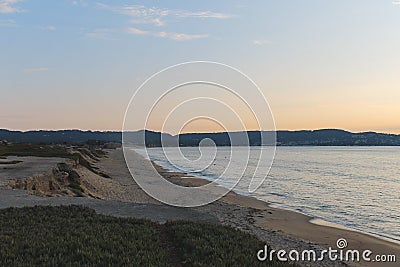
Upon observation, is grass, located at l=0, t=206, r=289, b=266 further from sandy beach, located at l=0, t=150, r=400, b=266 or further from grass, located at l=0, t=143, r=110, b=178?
grass, located at l=0, t=143, r=110, b=178

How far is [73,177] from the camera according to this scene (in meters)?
30.4

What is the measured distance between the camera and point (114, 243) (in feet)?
31.1

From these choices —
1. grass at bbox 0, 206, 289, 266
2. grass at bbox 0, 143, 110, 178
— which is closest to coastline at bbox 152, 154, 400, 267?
grass at bbox 0, 206, 289, 266

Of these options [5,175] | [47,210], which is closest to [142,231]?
[47,210]

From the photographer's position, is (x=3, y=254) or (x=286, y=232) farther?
(x=286, y=232)

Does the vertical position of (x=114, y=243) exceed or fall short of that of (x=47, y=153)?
it falls short

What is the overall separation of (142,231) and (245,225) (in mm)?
10064

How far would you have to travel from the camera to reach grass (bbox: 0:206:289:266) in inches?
332

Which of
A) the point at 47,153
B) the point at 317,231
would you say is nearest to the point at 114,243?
the point at 317,231

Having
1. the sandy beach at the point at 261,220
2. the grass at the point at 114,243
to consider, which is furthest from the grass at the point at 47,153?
the grass at the point at 114,243

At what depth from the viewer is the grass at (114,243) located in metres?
8.42

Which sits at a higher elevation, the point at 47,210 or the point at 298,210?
the point at 47,210

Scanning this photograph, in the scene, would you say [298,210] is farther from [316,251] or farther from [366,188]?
[366,188]

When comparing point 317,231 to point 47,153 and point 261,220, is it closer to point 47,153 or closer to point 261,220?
point 261,220
